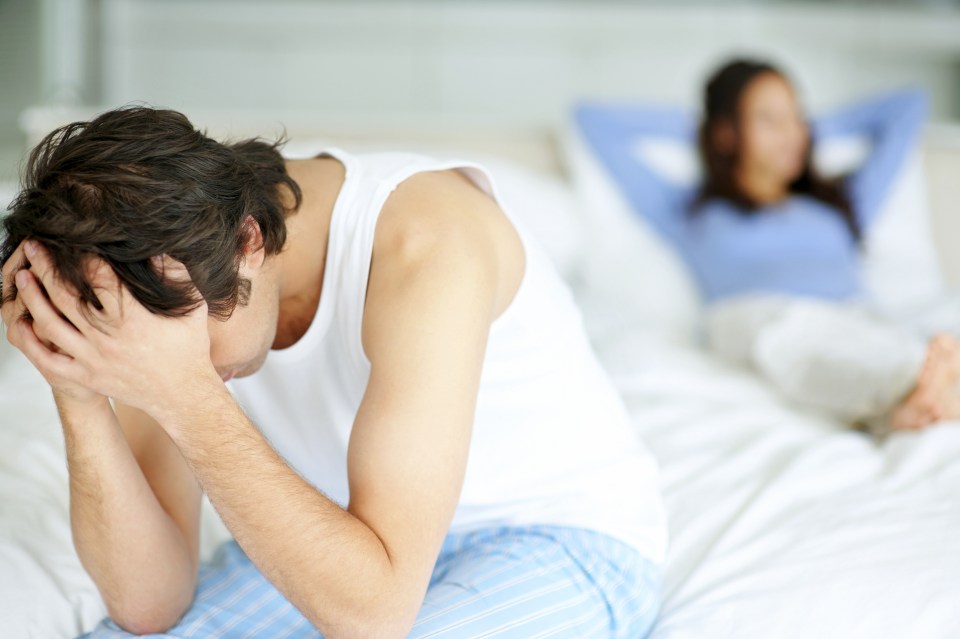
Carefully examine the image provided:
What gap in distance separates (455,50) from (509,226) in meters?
2.06

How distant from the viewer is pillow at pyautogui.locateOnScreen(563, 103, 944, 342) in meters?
2.05

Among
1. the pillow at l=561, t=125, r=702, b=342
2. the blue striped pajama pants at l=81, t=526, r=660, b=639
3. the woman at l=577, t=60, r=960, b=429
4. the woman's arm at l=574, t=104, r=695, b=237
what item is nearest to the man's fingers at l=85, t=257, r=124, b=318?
the blue striped pajama pants at l=81, t=526, r=660, b=639

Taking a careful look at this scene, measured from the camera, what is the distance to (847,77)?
2.90 m

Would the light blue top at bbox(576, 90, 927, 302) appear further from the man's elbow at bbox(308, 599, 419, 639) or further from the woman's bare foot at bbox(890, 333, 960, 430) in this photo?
the man's elbow at bbox(308, 599, 419, 639)

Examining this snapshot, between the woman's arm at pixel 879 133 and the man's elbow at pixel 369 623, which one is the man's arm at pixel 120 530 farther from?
the woman's arm at pixel 879 133

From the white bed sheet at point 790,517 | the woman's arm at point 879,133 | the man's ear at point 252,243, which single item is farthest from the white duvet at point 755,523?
the woman's arm at point 879,133

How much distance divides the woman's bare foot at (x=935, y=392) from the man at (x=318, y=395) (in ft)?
1.85

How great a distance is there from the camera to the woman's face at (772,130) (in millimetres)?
2146

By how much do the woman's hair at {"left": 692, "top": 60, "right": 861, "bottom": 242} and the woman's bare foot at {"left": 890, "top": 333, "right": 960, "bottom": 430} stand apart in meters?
0.79

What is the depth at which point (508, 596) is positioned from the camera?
32.6 inches

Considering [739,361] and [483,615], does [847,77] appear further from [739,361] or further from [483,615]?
[483,615]

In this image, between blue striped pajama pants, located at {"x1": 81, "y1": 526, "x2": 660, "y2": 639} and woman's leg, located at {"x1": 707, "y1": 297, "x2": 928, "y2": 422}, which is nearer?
blue striped pajama pants, located at {"x1": 81, "y1": 526, "x2": 660, "y2": 639}

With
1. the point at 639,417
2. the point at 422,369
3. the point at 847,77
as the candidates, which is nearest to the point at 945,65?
the point at 847,77

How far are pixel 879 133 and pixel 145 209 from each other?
2001 mm
